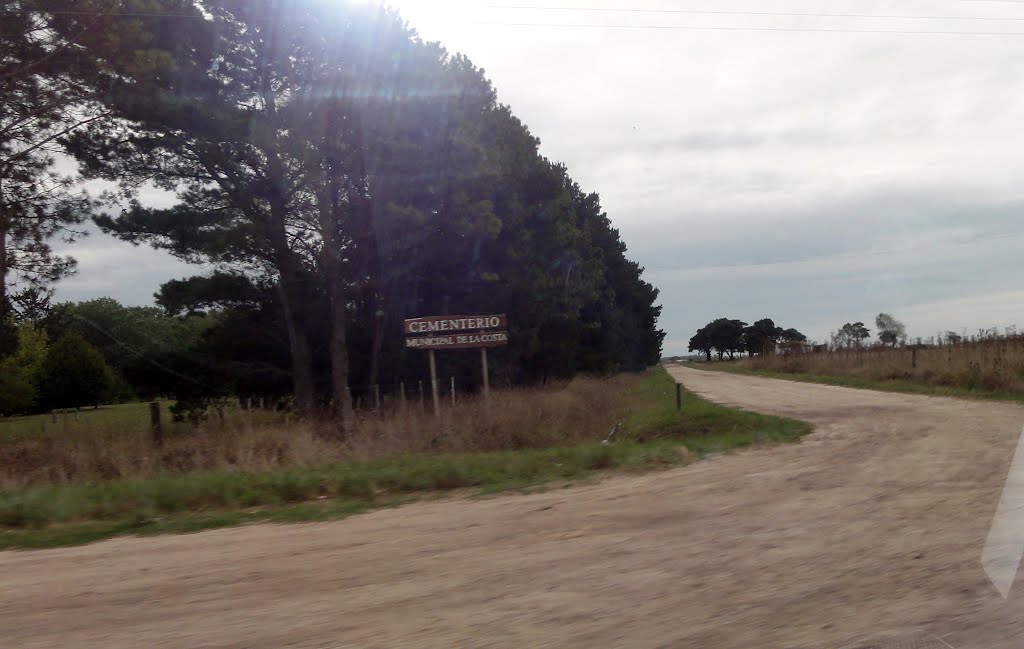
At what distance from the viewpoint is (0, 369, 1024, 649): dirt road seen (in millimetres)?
5711

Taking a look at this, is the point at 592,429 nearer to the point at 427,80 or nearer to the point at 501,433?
the point at 501,433

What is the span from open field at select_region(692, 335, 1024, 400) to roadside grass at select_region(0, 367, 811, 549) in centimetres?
1433

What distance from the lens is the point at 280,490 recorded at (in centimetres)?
1179

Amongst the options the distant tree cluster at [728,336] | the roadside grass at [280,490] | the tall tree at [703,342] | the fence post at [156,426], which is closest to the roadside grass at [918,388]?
the roadside grass at [280,490]

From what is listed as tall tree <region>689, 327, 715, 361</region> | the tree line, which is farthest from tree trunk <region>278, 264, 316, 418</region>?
tall tree <region>689, 327, 715, 361</region>

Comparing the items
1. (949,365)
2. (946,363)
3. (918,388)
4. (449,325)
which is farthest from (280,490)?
(946,363)

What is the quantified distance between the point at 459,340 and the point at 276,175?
9975mm

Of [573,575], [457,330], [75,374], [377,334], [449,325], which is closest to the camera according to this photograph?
[573,575]

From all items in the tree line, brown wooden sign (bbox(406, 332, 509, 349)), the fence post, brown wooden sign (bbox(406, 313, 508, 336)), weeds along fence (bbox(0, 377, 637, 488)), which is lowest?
weeds along fence (bbox(0, 377, 637, 488))

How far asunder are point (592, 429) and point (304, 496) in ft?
39.3

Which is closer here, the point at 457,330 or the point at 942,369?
the point at 457,330

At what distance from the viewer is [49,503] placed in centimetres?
1103

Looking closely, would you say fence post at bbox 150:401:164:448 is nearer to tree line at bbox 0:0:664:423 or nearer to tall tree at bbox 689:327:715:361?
tree line at bbox 0:0:664:423

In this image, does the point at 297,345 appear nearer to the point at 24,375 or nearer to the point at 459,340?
the point at 459,340
